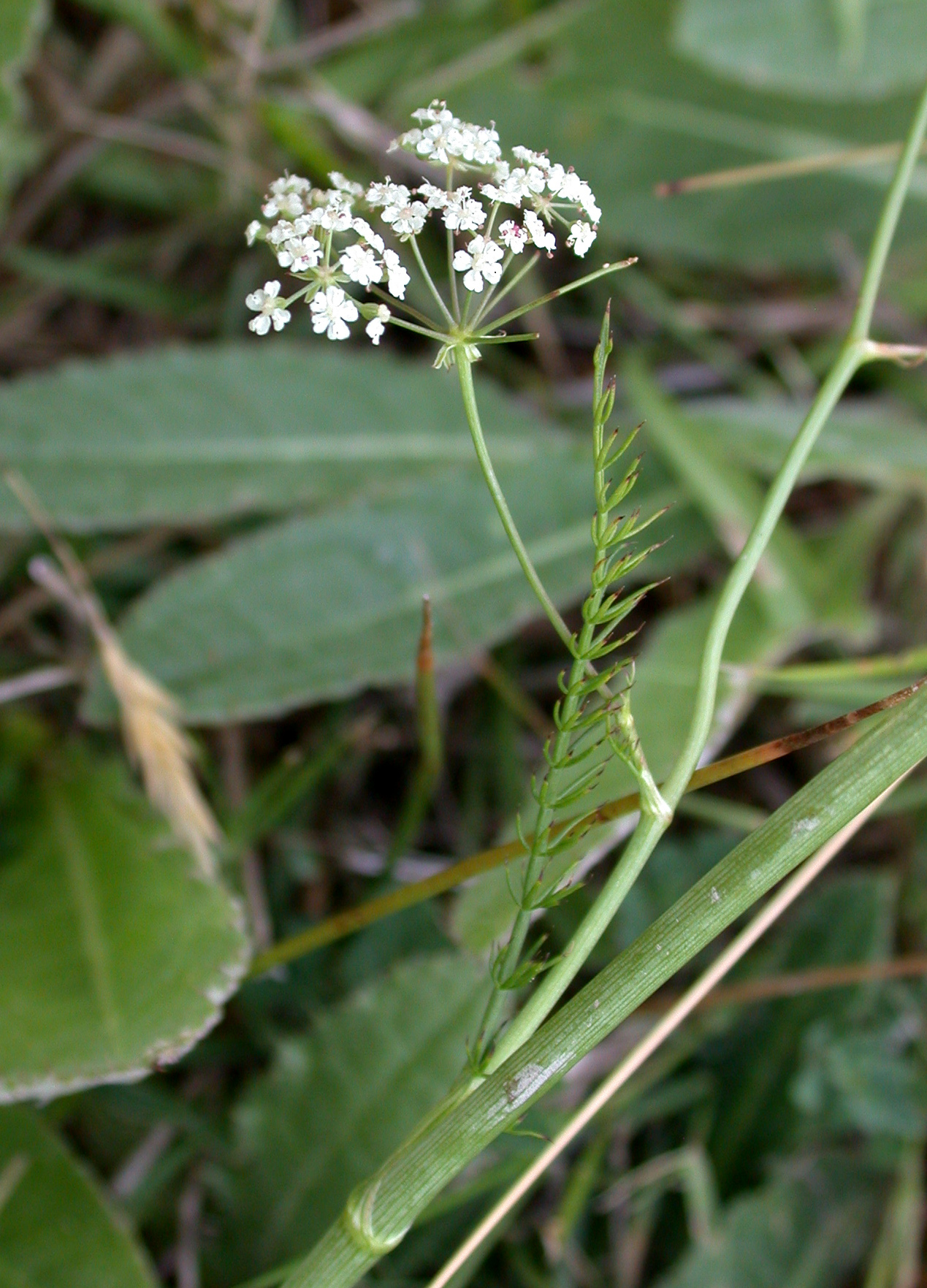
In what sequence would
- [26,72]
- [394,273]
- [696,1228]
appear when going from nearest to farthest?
[394,273] → [696,1228] → [26,72]

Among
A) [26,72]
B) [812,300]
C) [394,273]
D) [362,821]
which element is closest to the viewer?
[394,273]

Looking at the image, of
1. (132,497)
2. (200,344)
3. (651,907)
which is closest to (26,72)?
(200,344)

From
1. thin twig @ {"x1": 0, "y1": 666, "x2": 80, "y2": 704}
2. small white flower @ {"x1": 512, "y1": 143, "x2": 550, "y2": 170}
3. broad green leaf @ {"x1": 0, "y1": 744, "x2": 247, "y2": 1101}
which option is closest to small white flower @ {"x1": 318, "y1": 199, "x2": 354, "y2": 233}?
small white flower @ {"x1": 512, "y1": 143, "x2": 550, "y2": 170}

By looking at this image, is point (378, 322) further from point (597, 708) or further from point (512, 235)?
point (597, 708)

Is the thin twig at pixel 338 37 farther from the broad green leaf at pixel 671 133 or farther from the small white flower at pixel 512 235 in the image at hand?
the small white flower at pixel 512 235

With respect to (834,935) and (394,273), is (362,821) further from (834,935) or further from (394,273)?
(394,273)
